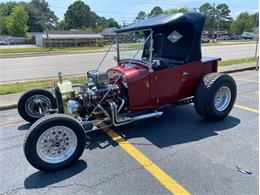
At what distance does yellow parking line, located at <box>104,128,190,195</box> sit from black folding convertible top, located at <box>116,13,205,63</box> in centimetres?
216

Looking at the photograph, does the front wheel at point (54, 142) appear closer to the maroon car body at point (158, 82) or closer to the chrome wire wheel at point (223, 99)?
the maroon car body at point (158, 82)

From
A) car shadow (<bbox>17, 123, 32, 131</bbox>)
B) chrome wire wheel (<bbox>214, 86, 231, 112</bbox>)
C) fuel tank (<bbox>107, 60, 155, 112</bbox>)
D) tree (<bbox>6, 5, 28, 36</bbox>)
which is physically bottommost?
car shadow (<bbox>17, 123, 32, 131</bbox>)

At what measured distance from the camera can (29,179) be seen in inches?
139

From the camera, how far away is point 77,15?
110 meters

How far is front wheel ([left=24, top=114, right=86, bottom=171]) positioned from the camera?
11.6ft

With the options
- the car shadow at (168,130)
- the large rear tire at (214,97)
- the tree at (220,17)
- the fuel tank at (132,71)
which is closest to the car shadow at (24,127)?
the car shadow at (168,130)

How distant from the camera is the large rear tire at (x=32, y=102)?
536 cm

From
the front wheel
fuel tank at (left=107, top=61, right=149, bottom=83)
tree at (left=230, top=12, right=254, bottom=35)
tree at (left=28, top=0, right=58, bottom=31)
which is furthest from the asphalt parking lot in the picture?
Result: tree at (left=230, top=12, right=254, bottom=35)

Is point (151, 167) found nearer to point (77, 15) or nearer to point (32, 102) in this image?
point (32, 102)

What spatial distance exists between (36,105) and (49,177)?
2259mm

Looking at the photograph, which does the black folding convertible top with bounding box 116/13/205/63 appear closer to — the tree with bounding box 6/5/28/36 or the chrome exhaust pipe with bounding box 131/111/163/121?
the chrome exhaust pipe with bounding box 131/111/163/121

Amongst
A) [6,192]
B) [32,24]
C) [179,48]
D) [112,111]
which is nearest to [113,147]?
[112,111]

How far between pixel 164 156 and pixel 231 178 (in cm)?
103

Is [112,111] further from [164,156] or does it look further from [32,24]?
[32,24]
